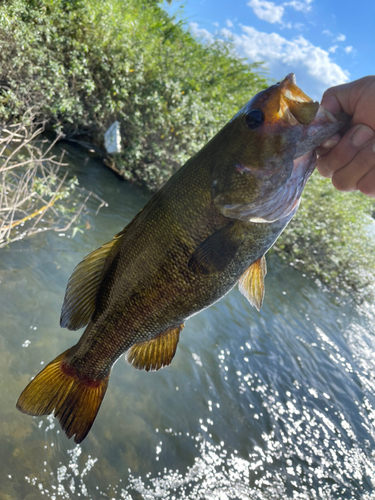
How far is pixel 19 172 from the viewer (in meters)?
7.46

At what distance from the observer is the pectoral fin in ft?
5.02

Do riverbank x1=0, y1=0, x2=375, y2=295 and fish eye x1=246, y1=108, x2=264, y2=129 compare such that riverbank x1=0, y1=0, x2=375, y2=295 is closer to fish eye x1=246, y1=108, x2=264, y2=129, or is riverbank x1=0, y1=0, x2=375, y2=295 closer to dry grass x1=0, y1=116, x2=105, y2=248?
dry grass x1=0, y1=116, x2=105, y2=248

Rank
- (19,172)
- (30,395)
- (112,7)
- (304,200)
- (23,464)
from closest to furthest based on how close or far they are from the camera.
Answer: (30,395), (23,464), (19,172), (112,7), (304,200)

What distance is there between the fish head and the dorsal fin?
2.08ft

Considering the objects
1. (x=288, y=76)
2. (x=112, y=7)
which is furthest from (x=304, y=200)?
(x=288, y=76)

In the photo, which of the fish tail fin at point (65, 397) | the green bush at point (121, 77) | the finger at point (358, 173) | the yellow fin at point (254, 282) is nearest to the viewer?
the fish tail fin at point (65, 397)

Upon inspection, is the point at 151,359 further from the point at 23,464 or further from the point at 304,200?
the point at 304,200

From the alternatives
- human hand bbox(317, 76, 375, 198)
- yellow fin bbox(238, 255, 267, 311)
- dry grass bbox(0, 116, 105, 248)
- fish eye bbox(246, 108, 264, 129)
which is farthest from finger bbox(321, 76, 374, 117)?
dry grass bbox(0, 116, 105, 248)

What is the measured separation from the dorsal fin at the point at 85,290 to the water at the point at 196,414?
2.12 metres

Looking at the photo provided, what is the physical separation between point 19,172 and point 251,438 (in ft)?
23.1

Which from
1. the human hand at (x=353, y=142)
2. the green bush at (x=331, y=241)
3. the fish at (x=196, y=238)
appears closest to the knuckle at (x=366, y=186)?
the human hand at (x=353, y=142)

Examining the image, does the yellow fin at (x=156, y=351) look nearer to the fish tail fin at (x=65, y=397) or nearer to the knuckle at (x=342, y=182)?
the fish tail fin at (x=65, y=397)

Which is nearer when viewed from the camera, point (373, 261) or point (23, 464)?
point (23, 464)

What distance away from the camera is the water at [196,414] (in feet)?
10.6
